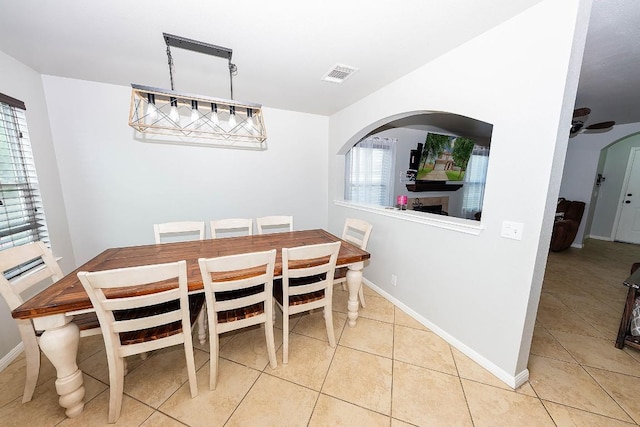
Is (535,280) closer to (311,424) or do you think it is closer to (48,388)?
(311,424)

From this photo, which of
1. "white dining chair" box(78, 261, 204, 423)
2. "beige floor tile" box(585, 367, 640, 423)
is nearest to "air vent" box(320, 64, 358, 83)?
"white dining chair" box(78, 261, 204, 423)

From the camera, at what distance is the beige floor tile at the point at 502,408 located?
1335 millimetres

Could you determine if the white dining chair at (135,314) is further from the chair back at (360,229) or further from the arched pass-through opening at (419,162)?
the arched pass-through opening at (419,162)

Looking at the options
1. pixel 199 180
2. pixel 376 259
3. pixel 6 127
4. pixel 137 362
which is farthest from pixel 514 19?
pixel 6 127

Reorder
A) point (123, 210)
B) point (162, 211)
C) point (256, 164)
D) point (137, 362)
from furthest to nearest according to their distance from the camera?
point (256, 164) < point (162, 211) < point (123, 210) < point (137, 362)

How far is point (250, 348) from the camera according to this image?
191 centimetres

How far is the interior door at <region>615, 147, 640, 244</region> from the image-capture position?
193 inches

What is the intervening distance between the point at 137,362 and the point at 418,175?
15.5 feet

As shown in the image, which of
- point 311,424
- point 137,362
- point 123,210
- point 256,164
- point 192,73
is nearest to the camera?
point 311,424

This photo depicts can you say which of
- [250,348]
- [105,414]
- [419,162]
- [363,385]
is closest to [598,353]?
[363,385]

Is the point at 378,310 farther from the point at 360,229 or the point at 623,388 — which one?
the point at 623,388

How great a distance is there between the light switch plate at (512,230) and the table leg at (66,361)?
274 centimetres

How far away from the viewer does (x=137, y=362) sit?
176 centimetres

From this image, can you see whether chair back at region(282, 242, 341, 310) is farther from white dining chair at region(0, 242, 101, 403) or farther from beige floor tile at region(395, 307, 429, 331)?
white dining chair at region(0, 242, 101, 403)
